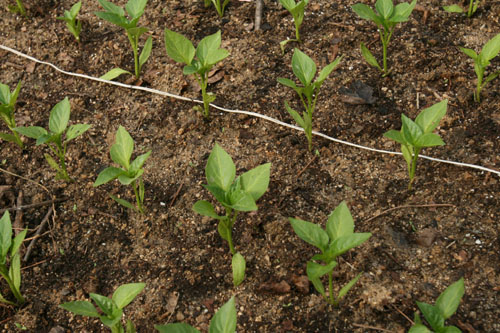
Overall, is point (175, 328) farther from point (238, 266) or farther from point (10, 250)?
point (10, 250)

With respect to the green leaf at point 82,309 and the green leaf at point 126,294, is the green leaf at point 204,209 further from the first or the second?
the green leaf at point 82,309

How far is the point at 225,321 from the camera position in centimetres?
173

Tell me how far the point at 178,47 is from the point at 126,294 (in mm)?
1305

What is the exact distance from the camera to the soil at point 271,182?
2166mm

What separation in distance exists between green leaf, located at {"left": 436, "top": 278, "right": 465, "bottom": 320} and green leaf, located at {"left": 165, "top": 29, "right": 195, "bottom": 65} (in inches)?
64.2

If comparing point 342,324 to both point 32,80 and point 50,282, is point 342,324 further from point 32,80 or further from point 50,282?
point 32,80

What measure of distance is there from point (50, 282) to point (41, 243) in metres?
0.22

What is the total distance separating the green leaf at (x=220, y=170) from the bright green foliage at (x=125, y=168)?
0.28 m

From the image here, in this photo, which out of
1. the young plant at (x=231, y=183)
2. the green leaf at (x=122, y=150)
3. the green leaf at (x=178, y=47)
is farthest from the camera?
the green leaf at (x=178, y=47)

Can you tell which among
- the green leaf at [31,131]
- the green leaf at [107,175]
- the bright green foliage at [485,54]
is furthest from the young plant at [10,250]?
→ the bright green foliage at [485,54]

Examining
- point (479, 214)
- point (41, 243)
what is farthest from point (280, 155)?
point (41, 243)

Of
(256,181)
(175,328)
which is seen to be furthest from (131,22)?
(175,328)

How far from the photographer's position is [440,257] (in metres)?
2.21

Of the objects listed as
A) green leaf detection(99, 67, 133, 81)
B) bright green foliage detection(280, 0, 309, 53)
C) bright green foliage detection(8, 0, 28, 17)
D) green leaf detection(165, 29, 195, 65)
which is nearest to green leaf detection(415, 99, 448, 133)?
bright green foliage detection(280, 0, 309, 53)
